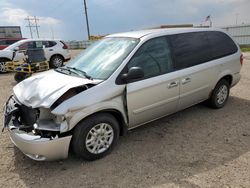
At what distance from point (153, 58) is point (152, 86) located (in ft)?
1.55

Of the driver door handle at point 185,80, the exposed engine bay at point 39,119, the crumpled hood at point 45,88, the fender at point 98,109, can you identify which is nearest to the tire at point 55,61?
the crumpled hood at point 45,88

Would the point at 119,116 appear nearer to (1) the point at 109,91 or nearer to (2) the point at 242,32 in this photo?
(1) the point at 109,91

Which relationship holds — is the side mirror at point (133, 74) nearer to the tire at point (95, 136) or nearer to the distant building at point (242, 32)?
the tire at point (95, 136)

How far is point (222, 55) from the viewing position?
15.1ft

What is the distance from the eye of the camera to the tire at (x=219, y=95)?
4688mm

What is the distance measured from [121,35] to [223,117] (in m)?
2.61

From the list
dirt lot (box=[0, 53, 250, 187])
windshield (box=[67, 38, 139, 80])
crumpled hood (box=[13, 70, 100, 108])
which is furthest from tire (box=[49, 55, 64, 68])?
crumpled hood (box=[13, 70, 100, 108])

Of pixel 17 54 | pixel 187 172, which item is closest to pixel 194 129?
pixel 187 172

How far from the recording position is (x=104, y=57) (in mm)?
3564

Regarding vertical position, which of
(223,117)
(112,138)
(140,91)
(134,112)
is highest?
(140,91)

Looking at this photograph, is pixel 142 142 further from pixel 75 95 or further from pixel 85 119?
pixel 75 95

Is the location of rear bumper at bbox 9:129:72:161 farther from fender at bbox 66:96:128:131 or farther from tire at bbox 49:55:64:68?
tire at bbox 49:55:64:68

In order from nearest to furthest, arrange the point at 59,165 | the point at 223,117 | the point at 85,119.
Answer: the point at 85,119, the point at 59,165, the point at 223,117

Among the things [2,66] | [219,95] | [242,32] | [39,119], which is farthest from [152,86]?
[242,32]
